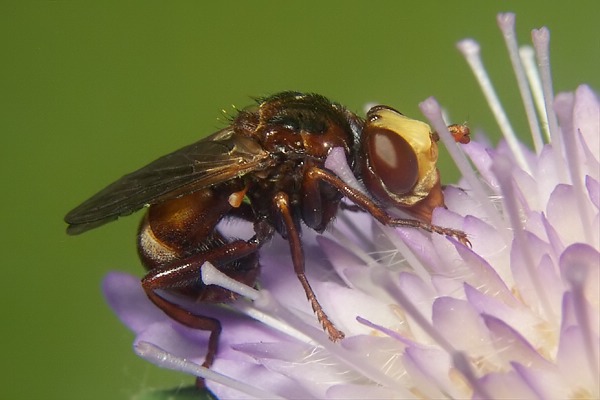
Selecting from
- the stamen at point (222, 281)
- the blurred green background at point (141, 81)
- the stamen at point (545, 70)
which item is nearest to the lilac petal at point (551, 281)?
the stamen at point (545, 70)

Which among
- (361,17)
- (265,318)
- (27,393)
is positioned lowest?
(27,393)

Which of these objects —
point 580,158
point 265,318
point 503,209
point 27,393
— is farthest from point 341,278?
point 27,393

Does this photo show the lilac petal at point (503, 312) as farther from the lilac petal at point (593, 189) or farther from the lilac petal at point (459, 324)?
the lilac petal at point (593, 189)

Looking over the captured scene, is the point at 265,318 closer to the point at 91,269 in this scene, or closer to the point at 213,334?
the point at 213,334

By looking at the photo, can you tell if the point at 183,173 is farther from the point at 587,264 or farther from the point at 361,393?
the point at 587,264

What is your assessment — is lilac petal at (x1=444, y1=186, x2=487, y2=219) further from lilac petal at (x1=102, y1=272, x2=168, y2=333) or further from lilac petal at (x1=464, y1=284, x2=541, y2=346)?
lilac petal at (x1=102, y1=272, x2=168, y2=333)

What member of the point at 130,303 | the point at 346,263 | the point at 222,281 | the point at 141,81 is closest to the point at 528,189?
the point at 346,263
